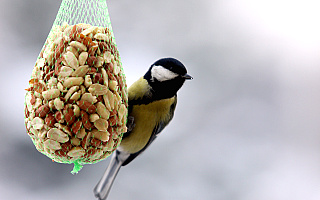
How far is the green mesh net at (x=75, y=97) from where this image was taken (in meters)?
0.90

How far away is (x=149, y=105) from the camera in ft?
3.81

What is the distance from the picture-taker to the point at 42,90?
925 millimetres

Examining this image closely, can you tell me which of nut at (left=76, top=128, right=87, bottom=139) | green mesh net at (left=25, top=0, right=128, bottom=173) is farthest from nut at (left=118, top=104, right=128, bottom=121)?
nut at (left=76, top=128, right=87, bottom=139)

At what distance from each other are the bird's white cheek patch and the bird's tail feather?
31 cm

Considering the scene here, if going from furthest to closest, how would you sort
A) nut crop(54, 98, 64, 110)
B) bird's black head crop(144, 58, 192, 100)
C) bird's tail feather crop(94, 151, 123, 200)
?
bird's tail feather crop(94, 151, 123, 200)
bird's black head crop(144, 58, 192, 100)
nut crop(54, 98, 64, 110)

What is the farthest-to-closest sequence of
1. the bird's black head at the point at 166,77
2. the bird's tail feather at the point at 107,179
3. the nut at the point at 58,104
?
the bird's tail feather at the point at 107,179
the bird's black head at the point at 166,77
the nut at the point at 58,104

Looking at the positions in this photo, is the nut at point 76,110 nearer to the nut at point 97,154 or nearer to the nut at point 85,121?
the nut at point 85,121

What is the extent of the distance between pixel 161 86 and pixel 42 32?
0.74 meters

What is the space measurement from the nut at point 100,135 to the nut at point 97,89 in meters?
0.09

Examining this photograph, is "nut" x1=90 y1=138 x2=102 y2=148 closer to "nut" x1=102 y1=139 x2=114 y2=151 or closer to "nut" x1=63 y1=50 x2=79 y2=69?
"nut" x1=102 y1=139 x2=114 y2=151

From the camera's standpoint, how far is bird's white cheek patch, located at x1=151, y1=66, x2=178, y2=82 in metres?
1.11

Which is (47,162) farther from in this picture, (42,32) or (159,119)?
(159,119)

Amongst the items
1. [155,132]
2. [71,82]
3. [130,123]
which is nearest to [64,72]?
[71,82]

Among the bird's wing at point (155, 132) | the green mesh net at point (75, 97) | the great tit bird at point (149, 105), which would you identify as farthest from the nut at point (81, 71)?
the bird's wing at point (155, 132)
